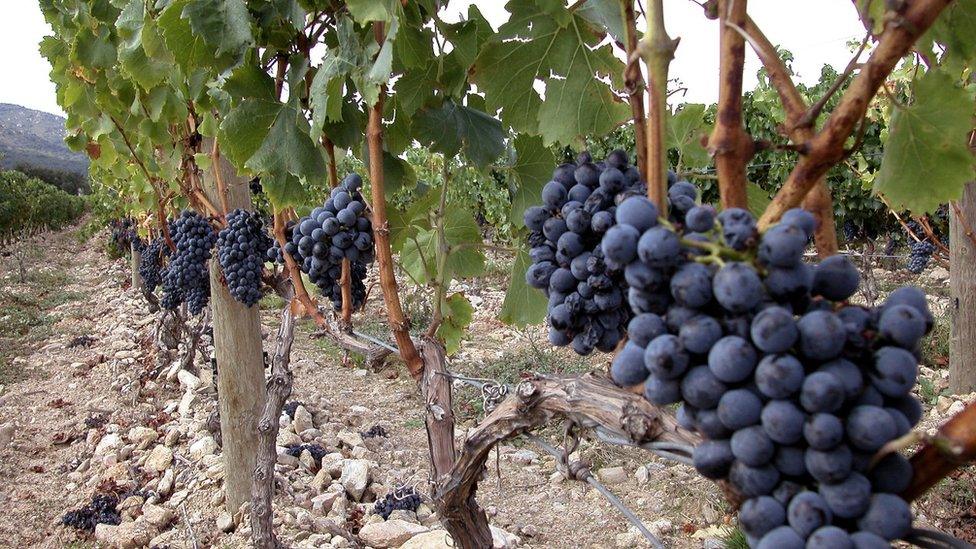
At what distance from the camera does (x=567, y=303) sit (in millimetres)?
1121

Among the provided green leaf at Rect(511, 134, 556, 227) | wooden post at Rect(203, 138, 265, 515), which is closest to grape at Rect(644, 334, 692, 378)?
green leaf at Rect(511, 134, 556, 227)

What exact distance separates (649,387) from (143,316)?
999 centimetres

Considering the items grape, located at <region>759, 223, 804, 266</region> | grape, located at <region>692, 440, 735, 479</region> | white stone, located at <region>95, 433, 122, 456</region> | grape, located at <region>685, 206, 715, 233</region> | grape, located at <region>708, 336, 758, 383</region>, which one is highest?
grape, located at <region>685, 206, 715, 233</region>

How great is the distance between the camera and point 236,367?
3367mm

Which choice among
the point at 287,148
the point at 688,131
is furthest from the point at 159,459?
the point at 688,131

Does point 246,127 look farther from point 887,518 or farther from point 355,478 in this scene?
point 355,478

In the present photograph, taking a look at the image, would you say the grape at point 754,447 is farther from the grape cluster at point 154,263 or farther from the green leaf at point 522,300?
the grape cluster at point 154,263

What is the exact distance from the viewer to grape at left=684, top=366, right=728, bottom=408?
0.72m

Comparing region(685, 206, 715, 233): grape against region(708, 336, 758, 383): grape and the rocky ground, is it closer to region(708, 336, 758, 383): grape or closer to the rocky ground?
region(708, 336, 758, 383): grape

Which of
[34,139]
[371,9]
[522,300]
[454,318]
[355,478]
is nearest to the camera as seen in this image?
[371,9]

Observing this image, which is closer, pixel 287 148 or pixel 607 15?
pixel 607 15

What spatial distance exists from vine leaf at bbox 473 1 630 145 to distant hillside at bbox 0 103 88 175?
227 feet

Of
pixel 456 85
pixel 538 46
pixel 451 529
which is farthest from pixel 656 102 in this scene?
pixel 451 529

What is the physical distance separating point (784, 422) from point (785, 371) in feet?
0.16
